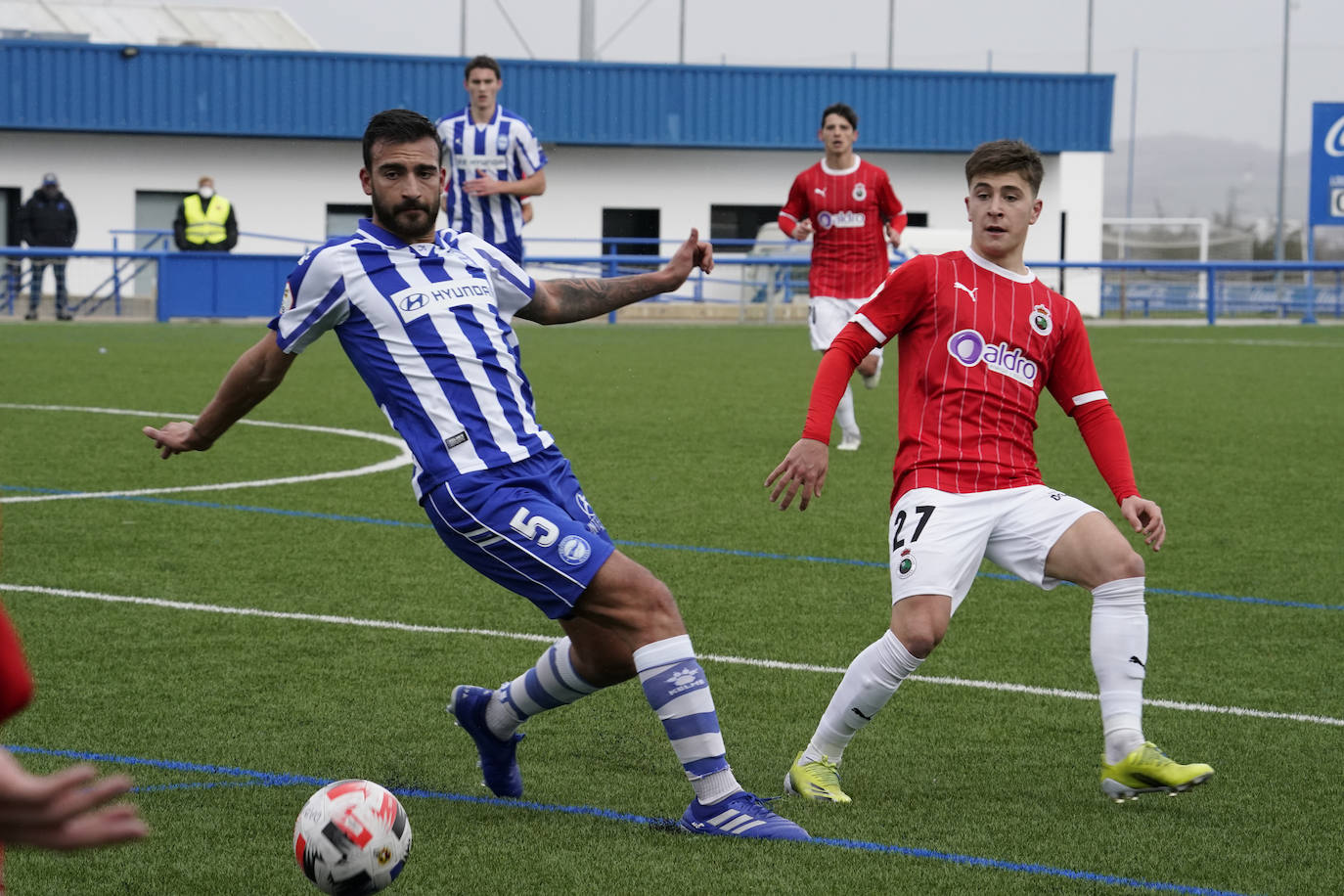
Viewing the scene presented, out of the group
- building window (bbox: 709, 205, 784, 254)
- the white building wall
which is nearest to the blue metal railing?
the white building wall

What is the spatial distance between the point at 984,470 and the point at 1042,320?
18.9 inches

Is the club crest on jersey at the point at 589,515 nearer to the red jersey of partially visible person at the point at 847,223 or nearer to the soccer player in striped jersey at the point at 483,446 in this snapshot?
the soccer player in striped jersey at the point at 483,446

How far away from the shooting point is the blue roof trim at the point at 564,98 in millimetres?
34594

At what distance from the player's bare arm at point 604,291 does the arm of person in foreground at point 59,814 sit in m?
2.91

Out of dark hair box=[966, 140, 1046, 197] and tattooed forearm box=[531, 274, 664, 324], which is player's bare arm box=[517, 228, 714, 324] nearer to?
tattooed forearm box=[531, 274, 664, 324]

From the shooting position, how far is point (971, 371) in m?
4.48

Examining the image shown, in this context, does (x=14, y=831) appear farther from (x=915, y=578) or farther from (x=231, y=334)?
(x=231, y=334)

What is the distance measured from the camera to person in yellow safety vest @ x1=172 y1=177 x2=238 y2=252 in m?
25.4

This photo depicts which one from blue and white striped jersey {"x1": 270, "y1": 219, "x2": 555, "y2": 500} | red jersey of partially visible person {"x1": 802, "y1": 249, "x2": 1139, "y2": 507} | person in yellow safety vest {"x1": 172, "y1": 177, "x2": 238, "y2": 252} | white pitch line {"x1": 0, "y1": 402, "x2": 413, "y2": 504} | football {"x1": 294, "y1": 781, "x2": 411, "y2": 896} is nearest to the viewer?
football {"x1": 294, "y1": 781, "x2": 411, "y2": 896}

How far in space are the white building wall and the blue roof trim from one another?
2.87ft

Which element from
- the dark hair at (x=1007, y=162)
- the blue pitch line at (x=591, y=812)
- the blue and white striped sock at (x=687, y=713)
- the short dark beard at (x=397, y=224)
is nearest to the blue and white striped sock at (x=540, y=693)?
the blue pitch line at (x=591, y=812)

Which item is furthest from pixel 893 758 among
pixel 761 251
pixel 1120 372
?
pixel 761 251

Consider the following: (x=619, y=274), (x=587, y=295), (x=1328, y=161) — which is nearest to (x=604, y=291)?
(x=587, y=295)

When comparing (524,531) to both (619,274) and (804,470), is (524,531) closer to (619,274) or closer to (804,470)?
(804,470)
